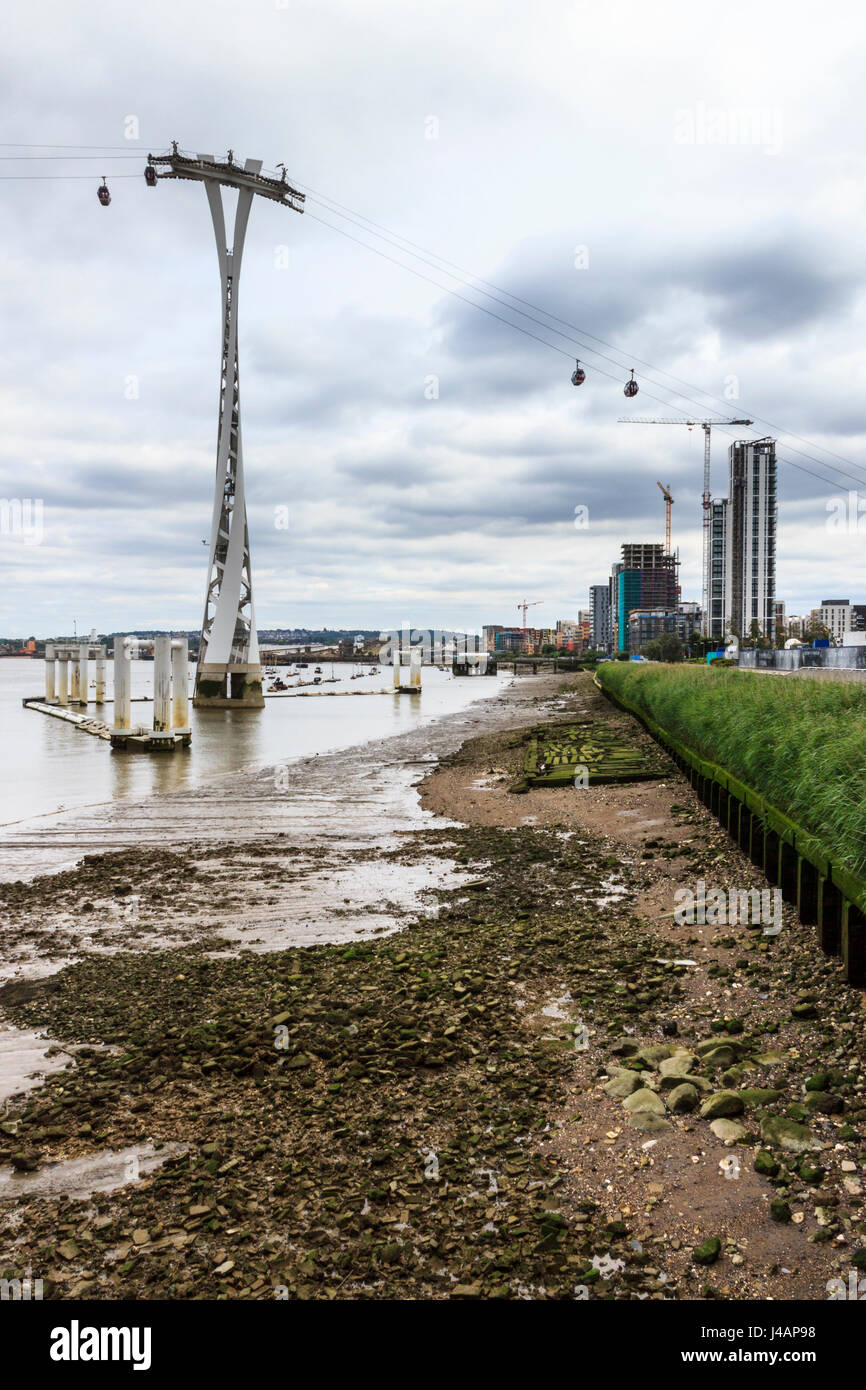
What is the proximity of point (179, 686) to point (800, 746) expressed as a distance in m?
47.9

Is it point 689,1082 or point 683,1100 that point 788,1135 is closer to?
point 683,1100

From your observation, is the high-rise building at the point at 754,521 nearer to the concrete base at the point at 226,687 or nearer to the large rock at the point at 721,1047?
the concrete base at the point at 226,687

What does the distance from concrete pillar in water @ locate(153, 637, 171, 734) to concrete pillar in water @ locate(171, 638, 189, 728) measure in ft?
10.9

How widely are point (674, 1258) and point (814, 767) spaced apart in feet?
→ 22.4

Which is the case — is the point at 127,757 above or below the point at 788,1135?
below

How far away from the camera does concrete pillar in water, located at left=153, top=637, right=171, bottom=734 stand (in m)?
48.5

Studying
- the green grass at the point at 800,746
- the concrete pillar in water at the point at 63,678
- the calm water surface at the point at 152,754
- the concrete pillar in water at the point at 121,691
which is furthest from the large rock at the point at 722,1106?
the concrete pillar in water at the point at 63,678

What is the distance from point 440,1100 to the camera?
6684 millimetres

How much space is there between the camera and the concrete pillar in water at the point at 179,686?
178ft

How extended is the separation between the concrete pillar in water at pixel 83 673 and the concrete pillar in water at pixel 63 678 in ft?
5.69

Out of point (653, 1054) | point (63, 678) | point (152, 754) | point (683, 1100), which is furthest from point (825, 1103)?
point (63, 678)

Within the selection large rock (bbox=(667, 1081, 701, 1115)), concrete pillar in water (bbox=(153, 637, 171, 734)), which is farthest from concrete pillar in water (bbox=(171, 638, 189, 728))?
large rock (bbox=(667, 1081, 701, 1115))

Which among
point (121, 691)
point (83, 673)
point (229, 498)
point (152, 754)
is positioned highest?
point (229, 498)

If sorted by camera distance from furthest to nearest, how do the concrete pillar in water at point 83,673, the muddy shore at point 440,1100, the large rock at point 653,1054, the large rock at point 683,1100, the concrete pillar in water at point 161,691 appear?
the concrete pillar in water at point 83,673 → the concrete pillar in water at point 161,691 → the large rock at point 653,1054 → the large rock at point 683,1100 → the muddy shore at point 440,1100
